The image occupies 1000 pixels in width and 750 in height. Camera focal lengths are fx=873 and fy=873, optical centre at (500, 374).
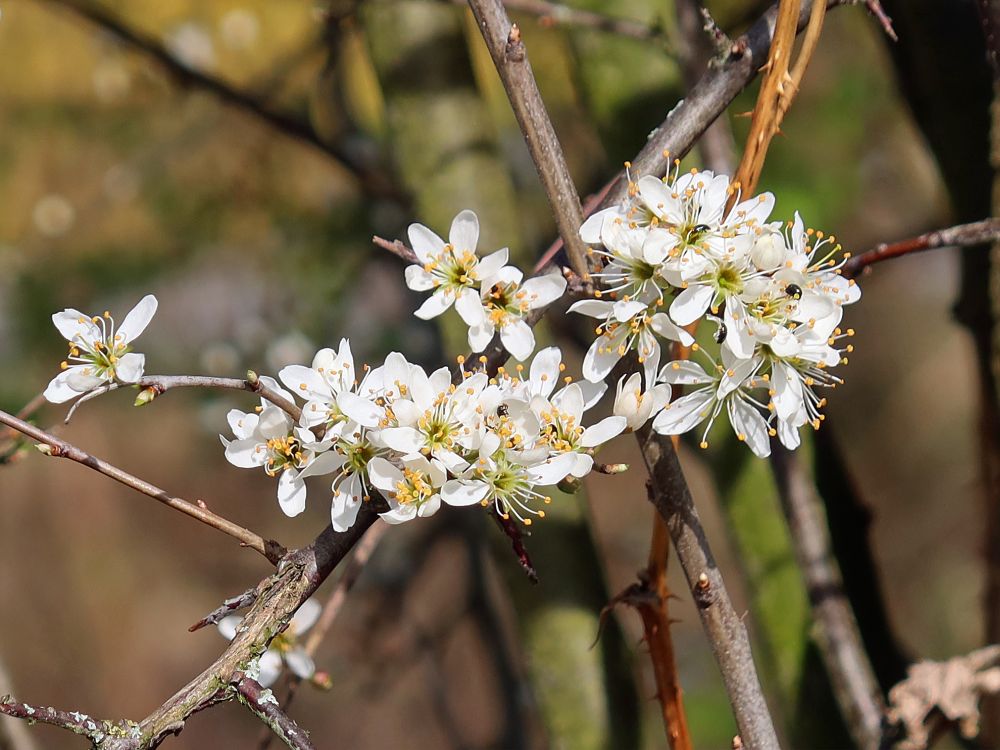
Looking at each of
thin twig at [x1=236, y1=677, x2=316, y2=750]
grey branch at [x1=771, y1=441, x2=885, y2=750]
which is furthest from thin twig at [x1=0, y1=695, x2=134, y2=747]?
grey branch at [x1=771, y1=441, x2=885, y2=750]

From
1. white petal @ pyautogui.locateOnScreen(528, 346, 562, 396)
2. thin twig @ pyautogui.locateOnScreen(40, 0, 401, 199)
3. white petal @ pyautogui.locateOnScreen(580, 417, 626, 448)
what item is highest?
thin twig @ pyautogui.locateOnScreen(40, 0, 401, 199)

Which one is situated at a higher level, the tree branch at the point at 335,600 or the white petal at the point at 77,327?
the white petal at the point at 77,327

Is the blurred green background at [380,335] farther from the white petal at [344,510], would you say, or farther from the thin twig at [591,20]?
the white petal at [344,510]

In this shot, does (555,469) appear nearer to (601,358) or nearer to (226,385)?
(601,358)

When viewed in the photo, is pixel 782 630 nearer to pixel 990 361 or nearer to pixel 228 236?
pixel 990 361

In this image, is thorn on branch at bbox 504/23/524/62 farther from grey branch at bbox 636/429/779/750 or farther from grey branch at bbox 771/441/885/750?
grey branch at bbox 771/441/885/750

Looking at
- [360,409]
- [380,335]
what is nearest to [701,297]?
[360,409]

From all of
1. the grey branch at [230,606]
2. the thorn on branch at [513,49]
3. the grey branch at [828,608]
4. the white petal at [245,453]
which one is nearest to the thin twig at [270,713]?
the grey branch at [230,606]

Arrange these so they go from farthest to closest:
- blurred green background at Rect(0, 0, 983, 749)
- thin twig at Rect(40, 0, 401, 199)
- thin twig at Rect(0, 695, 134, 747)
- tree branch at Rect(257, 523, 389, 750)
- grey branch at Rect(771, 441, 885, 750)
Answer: thin twig at Rect(40, 0, 401, 199), blurred green background at Rect(0, 0, 983, 749), grey branch at Rect(771, 441, 885, 750), tree branch at Rect(257, 523, 389, 750), thin twig at Rect(0, 695, 134, 747)

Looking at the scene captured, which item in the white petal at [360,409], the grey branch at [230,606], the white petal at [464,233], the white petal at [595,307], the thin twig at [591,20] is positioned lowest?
the grey branch at [230,606]
